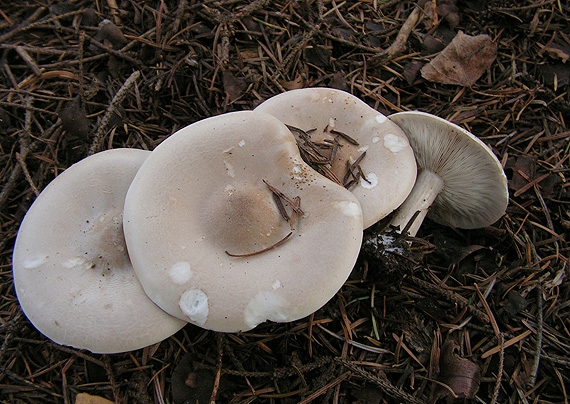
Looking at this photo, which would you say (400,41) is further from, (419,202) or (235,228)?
(235,228)

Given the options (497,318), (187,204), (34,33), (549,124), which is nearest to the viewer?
(187,204)

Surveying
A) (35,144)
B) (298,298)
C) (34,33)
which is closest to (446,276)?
(298,298)

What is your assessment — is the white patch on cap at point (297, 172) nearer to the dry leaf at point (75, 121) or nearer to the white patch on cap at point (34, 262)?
the white patch on cap at point (34, 262)

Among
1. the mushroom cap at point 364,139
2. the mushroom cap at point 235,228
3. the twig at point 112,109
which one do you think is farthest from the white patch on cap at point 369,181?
the twig at point 112,109

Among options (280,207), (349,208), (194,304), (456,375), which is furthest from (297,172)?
(456,375)

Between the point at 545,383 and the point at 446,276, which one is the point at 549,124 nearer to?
the point at 446,276

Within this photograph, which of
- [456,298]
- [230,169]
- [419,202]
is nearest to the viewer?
[230,169]
